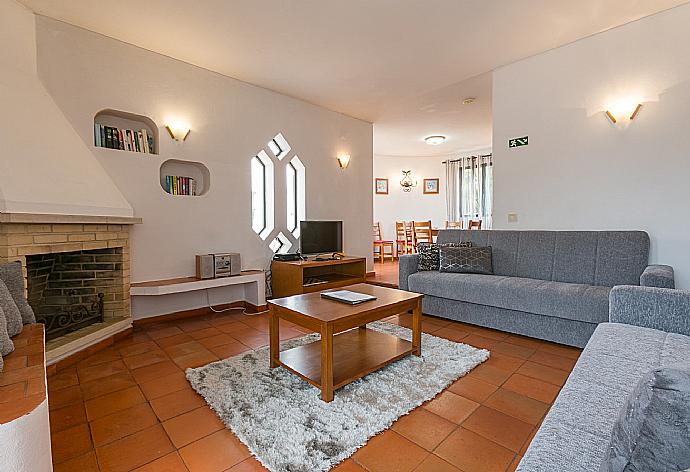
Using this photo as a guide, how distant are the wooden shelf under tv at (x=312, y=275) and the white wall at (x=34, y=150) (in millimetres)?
1714

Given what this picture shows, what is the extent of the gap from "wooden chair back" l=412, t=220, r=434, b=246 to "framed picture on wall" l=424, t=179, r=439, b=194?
1.21 metres

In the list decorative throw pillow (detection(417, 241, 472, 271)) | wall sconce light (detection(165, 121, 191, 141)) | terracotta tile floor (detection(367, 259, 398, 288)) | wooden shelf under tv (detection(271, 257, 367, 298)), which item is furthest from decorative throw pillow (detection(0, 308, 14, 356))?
terracotta tile floor (detection(367, 259, 398, 288))

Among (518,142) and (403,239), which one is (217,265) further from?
(403,239)

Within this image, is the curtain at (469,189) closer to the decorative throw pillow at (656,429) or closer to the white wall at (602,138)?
the white wall at (602,138)

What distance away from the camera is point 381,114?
5.20 meters

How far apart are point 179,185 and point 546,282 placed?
11.7 ft

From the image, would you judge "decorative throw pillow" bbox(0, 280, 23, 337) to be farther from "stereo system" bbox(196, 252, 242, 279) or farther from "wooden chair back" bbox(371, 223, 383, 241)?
"wooden chair back" bbox(371, 223, 383, 241)

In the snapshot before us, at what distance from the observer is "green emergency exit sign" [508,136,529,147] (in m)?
3.61

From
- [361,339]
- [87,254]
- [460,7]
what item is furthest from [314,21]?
[87,254]

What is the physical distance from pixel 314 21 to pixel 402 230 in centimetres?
587

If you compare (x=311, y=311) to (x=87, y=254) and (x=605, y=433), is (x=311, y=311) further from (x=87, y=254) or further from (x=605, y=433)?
(x=87, y=254)

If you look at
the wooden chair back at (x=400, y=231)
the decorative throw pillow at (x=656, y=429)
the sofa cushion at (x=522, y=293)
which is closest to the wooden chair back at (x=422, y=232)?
the wooden chair back at (x=400, y=231)

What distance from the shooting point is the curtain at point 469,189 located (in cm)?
739

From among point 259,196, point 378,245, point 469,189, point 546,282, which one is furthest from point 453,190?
point 546,282
